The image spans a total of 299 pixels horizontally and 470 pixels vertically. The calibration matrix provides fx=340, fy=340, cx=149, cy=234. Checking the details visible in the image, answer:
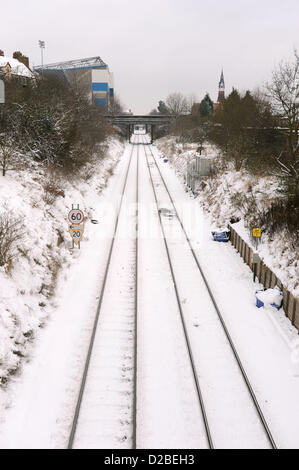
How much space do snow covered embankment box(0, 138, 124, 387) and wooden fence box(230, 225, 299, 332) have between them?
7793mm

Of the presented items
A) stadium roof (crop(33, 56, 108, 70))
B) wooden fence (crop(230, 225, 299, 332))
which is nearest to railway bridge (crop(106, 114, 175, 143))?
stadium roof (crop(33, 56, 108, 70))

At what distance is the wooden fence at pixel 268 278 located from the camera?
417 inches

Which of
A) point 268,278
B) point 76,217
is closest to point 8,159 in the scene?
point 76,217

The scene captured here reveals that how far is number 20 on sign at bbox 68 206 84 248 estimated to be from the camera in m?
15.5

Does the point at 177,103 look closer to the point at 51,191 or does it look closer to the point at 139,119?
the point at 139,119

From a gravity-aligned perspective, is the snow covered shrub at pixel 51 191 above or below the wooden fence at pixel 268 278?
above

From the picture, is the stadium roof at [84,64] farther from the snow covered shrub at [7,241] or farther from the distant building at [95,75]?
the snow covered shrub at [7,241]

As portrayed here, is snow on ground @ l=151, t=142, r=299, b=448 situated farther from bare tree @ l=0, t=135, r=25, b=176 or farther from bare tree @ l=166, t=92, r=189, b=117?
bare tree @ l=166, t=92, r=189, b=117

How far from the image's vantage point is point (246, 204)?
18609mm

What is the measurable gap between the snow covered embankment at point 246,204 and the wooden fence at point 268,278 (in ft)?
0.69

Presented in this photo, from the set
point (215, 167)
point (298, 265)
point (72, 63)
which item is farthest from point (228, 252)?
point (72, 63)

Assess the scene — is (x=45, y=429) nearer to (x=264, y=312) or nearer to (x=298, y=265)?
(x=264, y=312)

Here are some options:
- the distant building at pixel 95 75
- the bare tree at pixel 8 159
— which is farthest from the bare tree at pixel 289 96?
the distant building at pixel 95 75
